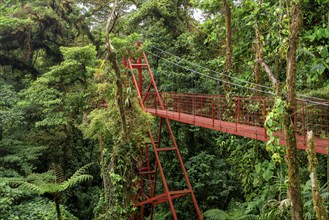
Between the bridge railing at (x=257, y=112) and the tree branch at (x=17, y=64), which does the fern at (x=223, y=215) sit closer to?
the bridge railing at (x=257, y=112)

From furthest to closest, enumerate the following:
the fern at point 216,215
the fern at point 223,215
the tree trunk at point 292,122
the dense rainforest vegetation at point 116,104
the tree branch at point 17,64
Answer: the tree branch at point 17,64 < the fern at point 216,215 < the fern at point 223,215 < the dense rainforest vegetation at point 116,104 < the tree trunk at point 292,122

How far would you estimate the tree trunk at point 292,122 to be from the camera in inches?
110

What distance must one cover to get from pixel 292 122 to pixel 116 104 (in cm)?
394

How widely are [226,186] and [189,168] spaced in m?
1.27

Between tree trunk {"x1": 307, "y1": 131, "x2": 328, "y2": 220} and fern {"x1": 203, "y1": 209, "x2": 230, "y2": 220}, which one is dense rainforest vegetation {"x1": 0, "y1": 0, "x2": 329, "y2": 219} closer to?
fern {"x1": 203, "y1": 209, "x2": 230, "y2": 220}

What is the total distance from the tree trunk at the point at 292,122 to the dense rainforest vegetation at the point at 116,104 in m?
1.58

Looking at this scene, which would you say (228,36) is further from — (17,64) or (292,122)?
(17,64)

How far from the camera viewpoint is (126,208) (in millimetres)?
6129

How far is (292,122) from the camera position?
2.84 meters

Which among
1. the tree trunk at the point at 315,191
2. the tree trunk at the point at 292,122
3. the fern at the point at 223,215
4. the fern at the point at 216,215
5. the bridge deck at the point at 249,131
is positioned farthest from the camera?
the fern at the point at 216,215

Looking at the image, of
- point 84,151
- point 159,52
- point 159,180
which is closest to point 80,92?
point 84,151

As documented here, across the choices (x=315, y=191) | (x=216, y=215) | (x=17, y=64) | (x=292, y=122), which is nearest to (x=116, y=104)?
(x=216, y=215)

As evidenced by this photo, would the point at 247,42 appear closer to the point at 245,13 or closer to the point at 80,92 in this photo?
the point at 245,13

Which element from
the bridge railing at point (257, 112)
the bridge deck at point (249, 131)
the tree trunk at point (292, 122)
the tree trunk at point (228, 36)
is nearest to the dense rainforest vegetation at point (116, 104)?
the tree trunk at point (228, 36)
